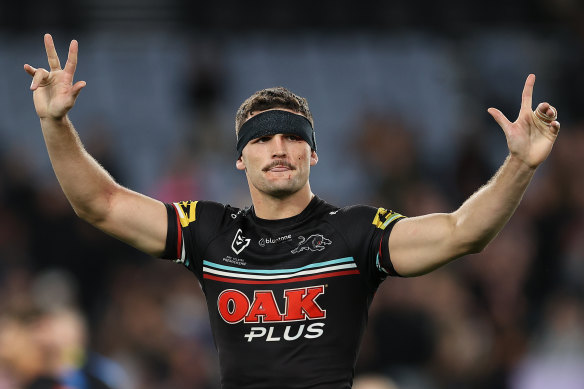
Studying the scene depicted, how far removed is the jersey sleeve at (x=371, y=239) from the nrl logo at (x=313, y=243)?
10cm

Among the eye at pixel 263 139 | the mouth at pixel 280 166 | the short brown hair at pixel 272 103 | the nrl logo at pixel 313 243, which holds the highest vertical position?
the short brown hair at pixel 272 103

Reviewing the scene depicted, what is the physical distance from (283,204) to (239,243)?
271 mm

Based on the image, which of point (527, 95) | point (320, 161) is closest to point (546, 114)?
point (527, 95)

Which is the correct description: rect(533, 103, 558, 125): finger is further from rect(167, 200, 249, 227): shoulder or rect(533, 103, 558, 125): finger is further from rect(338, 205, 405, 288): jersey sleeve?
rect(167, 200, 249, 227): shoulder

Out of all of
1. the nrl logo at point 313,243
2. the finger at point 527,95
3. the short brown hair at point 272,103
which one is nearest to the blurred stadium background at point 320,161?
the short brown hair at point 272,103

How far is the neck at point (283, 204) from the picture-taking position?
4.84 m

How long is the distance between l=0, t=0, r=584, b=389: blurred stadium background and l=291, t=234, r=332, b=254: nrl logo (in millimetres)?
2853

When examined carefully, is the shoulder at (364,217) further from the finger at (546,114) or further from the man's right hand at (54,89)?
the man's right hand at (54,89)

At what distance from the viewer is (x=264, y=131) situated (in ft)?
15.6

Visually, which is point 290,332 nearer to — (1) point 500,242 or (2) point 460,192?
(1) point 500,242

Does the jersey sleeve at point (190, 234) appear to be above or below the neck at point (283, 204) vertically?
below


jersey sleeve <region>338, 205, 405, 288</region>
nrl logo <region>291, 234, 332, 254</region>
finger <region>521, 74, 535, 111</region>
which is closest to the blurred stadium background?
nrl logo <region>291, 234, 332, 254</region>

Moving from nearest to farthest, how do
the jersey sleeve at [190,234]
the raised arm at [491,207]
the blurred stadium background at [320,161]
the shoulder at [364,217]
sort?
the raised arm at [491,207] < the shoulder at [364,217] < the jersey sleeve at [190,234] < the blurred stadium background at [320,161]

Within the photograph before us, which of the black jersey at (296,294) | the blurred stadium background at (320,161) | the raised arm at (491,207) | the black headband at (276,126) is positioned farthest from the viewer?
the blurred stadium background at (320,161)
